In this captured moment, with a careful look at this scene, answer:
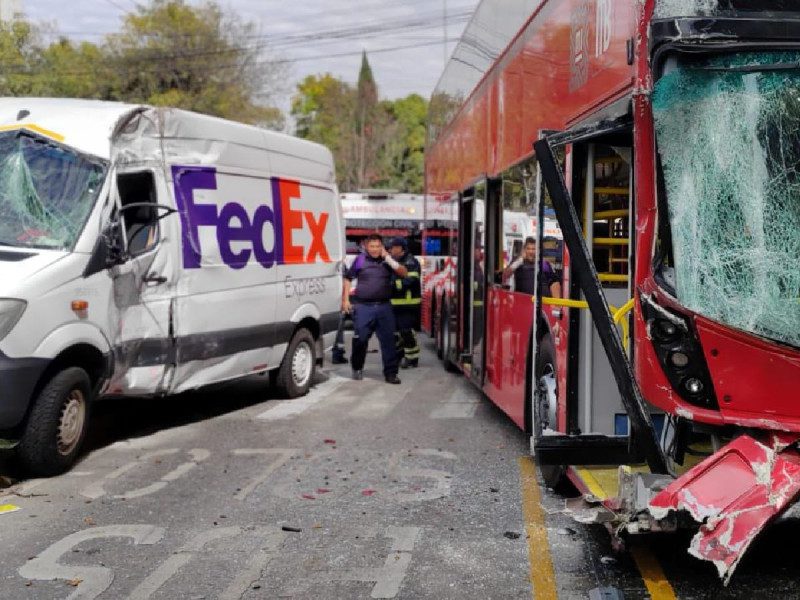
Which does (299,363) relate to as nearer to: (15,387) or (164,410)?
(164,410)

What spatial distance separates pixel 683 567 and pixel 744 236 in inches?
74.5

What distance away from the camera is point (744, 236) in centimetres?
388

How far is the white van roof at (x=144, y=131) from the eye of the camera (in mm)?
7551

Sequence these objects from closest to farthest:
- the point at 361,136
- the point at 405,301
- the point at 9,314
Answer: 1. the point at 9,314
2. the point at 405,301
3. the point at 361,136

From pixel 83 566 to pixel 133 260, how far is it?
10.9 ft

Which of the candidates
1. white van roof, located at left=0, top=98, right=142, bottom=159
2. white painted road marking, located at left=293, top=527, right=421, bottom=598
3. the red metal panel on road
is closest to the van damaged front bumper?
white van roof, located at left=0, top=98, right=142, bottom=159

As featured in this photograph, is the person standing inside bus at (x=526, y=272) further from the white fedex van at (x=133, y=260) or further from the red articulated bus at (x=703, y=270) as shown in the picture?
the white fedex van at (x=133, y=260)

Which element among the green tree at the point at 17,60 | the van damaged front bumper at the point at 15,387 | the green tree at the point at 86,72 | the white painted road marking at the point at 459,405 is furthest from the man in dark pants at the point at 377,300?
the green tree at the point at 86,72

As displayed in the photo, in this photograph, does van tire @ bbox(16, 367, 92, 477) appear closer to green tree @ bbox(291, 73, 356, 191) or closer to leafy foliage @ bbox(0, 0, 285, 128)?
leafy foliage @ bbox(0, 0, 285, 128)

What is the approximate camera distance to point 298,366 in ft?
35.7

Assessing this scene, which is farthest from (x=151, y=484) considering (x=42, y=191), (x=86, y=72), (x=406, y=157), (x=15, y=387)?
(x=406, y=157)

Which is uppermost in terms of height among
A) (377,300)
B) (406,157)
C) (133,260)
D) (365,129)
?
(365,129)

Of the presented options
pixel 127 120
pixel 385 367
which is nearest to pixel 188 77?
pixel 385 367

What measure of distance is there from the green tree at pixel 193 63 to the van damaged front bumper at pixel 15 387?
32.8 meters
